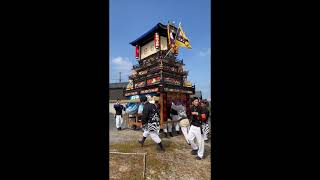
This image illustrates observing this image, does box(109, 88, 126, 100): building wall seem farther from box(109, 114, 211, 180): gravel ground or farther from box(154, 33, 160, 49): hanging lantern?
box(109, 114, 211, 180): gravel ground

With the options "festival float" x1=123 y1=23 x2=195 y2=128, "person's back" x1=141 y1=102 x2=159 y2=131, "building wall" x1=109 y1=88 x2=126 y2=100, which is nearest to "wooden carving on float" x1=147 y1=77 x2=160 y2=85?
"festival float" x1=123 y1=23 x2=195 y2=128

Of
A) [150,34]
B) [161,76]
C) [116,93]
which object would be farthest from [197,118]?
[116,93]

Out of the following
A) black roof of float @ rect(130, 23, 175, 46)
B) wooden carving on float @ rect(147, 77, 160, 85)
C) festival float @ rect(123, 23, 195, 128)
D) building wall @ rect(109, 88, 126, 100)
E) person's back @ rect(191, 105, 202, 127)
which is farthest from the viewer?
building wall @ rect(109, 88, 126, 100)

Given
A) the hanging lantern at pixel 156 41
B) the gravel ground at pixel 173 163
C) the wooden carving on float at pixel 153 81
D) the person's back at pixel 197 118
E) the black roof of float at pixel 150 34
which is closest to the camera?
the gravel ground at pixel 173 163

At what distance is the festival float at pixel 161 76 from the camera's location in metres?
10.8

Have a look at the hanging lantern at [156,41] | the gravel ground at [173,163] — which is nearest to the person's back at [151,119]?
the gravel ground at [173,163]

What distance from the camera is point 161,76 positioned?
11023 millimetres

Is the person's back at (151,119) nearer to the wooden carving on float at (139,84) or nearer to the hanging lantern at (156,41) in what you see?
the wooden carving on float at (139,84)

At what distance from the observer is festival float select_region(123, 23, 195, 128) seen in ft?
35.3
